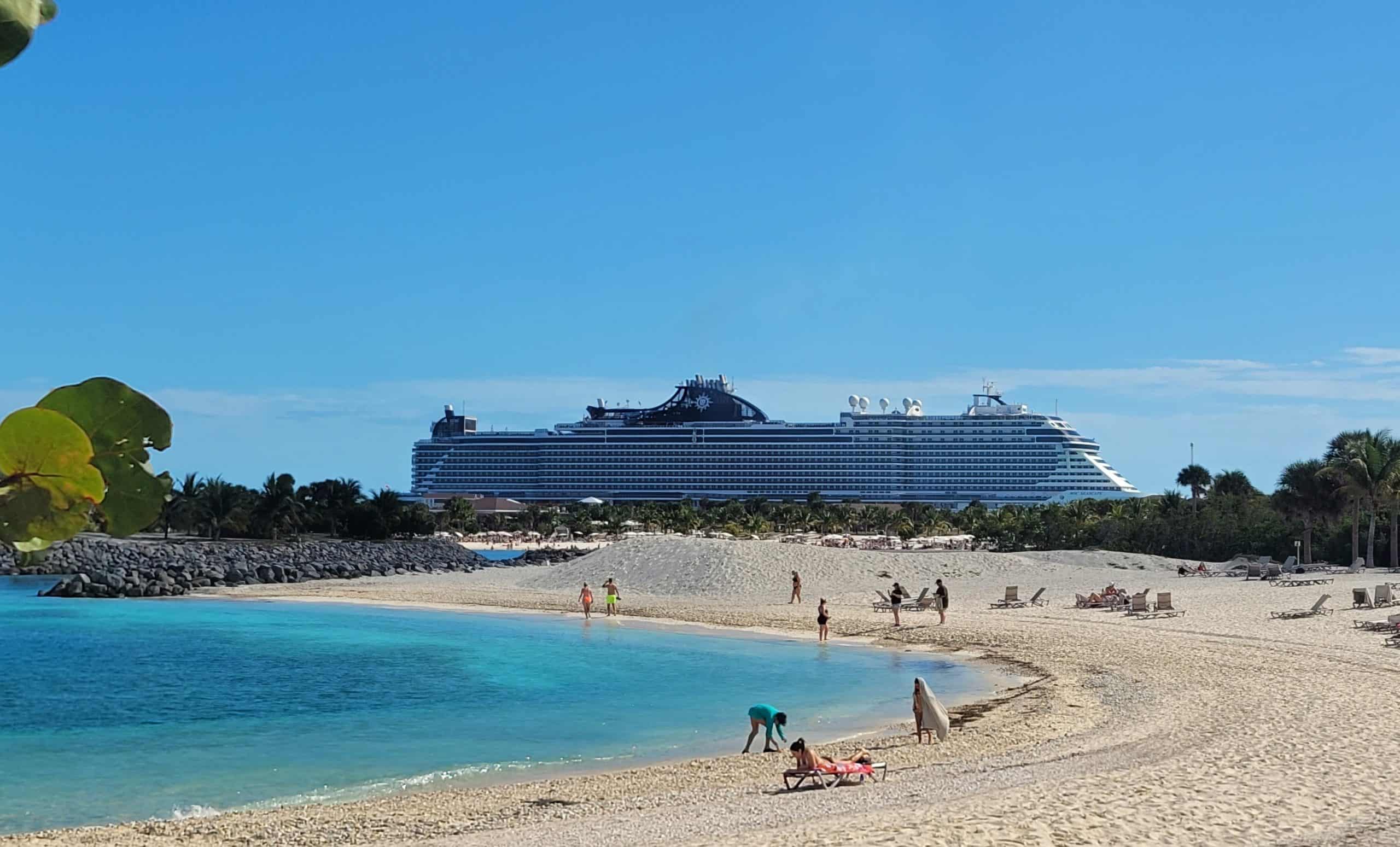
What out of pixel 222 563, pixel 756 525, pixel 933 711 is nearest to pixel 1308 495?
pixel 933 711

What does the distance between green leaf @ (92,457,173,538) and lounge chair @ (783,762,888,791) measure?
26.9 ft

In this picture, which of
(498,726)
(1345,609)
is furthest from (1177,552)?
(498,726)

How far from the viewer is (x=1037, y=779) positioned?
977cm

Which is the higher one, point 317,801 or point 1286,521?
point 1286,521

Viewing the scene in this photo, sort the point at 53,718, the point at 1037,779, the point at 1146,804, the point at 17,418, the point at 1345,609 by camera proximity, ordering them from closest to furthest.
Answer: the point at 17,418
the point at 1146,804
the point at 1037,779
the point at 53,718
the point at 1345,609

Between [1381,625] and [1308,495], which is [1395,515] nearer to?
[1308,495]

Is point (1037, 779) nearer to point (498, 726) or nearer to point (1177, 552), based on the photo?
point (498, 726)

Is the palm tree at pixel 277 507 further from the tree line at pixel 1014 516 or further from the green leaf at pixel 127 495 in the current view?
the green leaf at pixel 127 495

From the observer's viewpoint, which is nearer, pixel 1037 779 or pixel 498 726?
pixel 1037 779

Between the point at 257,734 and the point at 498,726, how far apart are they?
3.05 m

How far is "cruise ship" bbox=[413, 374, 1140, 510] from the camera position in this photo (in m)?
95.9

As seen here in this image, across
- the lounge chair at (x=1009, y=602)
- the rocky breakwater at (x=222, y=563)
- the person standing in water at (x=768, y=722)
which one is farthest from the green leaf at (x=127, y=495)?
the rocky breakwater at (x=222, y=563)

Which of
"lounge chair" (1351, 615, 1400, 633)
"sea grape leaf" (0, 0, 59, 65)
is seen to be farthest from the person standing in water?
"lounge chair" (1351, 615, 1400, 633)

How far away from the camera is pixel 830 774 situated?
10.3 metres
